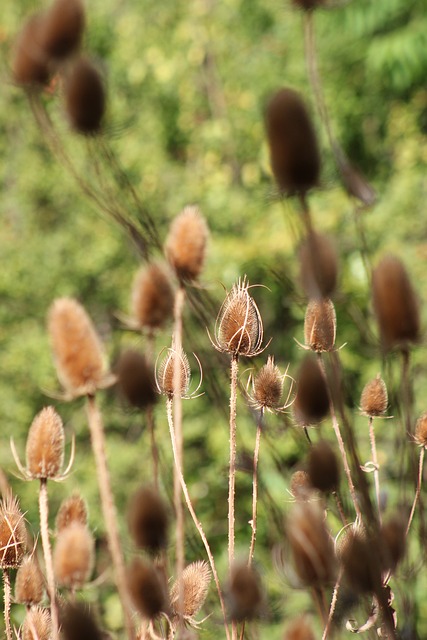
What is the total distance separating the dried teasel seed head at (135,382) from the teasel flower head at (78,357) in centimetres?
4

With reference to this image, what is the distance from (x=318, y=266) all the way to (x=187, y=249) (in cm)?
32

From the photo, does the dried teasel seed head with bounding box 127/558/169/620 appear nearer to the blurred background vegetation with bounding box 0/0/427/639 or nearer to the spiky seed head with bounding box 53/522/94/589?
the spiky seed head with bounding box 53/522/94/589

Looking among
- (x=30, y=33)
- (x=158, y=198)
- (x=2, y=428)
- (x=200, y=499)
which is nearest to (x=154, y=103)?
(x=158, y=198)

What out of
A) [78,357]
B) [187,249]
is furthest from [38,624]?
[187,249]

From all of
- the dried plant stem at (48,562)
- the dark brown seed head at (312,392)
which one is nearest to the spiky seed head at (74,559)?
the dried plant stem at (48,562)

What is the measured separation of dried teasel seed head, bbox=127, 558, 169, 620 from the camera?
2.12 feet

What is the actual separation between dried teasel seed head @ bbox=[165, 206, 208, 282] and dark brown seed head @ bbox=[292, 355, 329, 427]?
18cm

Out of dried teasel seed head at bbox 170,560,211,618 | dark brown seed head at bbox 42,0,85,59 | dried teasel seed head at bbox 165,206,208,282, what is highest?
dark brown seed head at bbox 42,0,85,59

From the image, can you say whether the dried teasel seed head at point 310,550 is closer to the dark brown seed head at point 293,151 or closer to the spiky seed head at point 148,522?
the spiky seed head at point 148,522

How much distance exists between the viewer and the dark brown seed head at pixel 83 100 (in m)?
0.71

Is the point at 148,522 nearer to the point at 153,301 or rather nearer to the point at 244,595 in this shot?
the point at 244,595

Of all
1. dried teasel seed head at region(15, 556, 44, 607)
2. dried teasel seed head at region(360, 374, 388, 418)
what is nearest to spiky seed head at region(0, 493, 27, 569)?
dried teasel seed head at region(15, 556, 44, 607)

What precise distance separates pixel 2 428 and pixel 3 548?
116 inches

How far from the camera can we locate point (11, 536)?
30.3 inches
